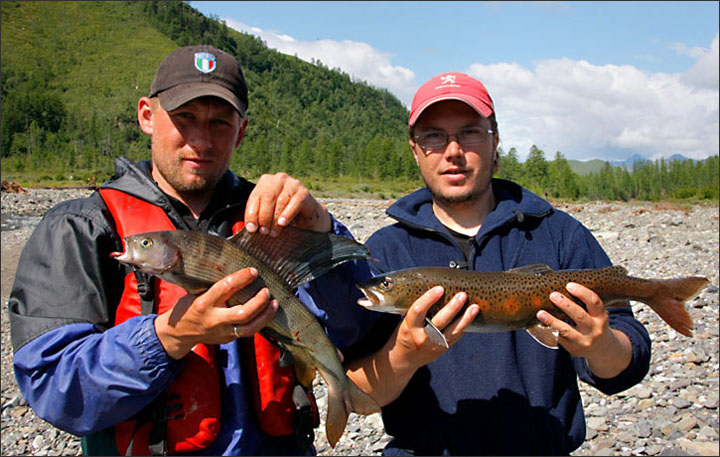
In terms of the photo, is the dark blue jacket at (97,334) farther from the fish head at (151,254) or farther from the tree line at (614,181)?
the tree line at (614,181)

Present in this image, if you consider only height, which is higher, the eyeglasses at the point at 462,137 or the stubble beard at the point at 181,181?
the eyeglasses at the point at 462,137

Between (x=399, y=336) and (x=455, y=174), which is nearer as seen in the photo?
(x=399, y=336)

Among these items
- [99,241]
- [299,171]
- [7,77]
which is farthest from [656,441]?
[7,77]

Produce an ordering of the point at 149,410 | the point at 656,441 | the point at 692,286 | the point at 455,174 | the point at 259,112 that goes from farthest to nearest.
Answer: the point at 259,112
the point at 656,441
the point at 455,174
the point at 692,286
the point at 149,410

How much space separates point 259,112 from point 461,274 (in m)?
192

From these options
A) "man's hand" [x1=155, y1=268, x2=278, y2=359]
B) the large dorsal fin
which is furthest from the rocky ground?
"man's hand" [x1=155, y1=268, x2=278, y2=359]

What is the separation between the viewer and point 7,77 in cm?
14788

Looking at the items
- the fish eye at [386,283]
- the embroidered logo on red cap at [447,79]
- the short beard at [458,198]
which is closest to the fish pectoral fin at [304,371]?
the fish eye at [386,283]

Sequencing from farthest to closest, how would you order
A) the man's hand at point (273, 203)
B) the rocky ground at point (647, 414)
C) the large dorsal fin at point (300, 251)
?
1. the rocky ground at point (647, 414)
2. the large dorsal fin at point (300, 251)
3. the man's hand at point (273, 203)

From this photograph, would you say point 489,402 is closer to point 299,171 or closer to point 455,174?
point 455,174

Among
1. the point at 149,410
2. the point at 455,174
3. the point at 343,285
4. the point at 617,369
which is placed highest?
the point at 455,174

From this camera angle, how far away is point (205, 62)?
3.18 metres

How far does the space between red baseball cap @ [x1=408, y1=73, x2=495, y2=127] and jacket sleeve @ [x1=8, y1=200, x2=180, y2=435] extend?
2.36 meters

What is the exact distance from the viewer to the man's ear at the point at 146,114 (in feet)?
10.8
